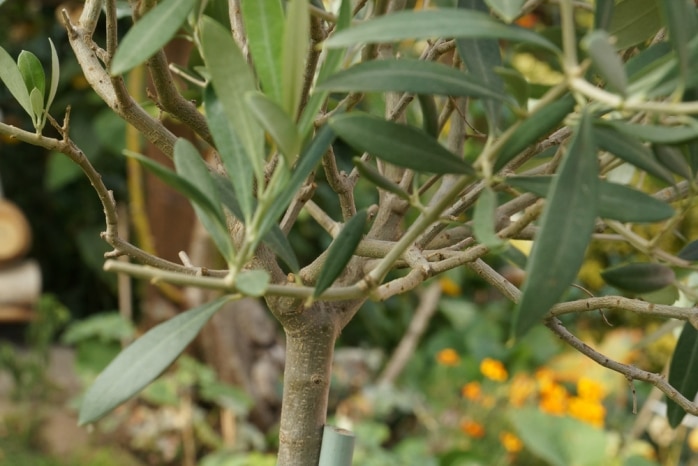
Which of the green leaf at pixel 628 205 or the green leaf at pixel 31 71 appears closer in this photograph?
the green leaf at pixel 628 205

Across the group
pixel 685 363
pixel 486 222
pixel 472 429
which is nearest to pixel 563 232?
pixel 486 222

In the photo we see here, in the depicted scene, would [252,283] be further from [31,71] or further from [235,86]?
[31,71]

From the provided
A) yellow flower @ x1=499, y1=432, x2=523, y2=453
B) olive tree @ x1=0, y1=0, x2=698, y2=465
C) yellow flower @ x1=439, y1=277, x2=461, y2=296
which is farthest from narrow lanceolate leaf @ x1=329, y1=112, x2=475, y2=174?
yellow flower @ x1=439, y1=277, x2=461, y2=296

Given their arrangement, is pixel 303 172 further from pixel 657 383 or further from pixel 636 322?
pixel 636 322

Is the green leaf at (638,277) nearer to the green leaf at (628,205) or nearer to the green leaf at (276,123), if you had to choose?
the green leaf at (628,205)

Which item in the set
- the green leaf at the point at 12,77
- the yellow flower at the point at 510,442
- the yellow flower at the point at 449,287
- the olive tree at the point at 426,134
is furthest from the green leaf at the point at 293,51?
the yellow flower at the point at 449,287

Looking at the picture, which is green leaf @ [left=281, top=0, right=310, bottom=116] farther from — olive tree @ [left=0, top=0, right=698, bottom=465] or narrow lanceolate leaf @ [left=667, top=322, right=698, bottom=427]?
narrow lanceolate leaf @ [left=667, top=322, right=698, bottom=427]

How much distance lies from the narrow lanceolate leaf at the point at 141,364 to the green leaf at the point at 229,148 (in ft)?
0.17

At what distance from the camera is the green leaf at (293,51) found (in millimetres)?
312

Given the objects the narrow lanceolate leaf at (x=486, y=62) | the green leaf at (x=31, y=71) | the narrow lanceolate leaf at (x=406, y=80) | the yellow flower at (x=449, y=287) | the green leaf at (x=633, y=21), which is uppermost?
the yellow flower at (x=449, y=287)

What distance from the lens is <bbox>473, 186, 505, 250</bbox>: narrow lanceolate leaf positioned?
0.33 m

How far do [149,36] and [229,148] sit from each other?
0.06 meters

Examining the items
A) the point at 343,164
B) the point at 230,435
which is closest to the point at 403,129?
the point at 343,164

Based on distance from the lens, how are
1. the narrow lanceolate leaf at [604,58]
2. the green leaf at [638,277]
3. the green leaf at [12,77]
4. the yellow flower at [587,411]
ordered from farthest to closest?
the yellow flower at [587,411]
the green leaf at [12,77]
the green leaf at [638,277]
the narrow lanceolate leaf at [604,58]
